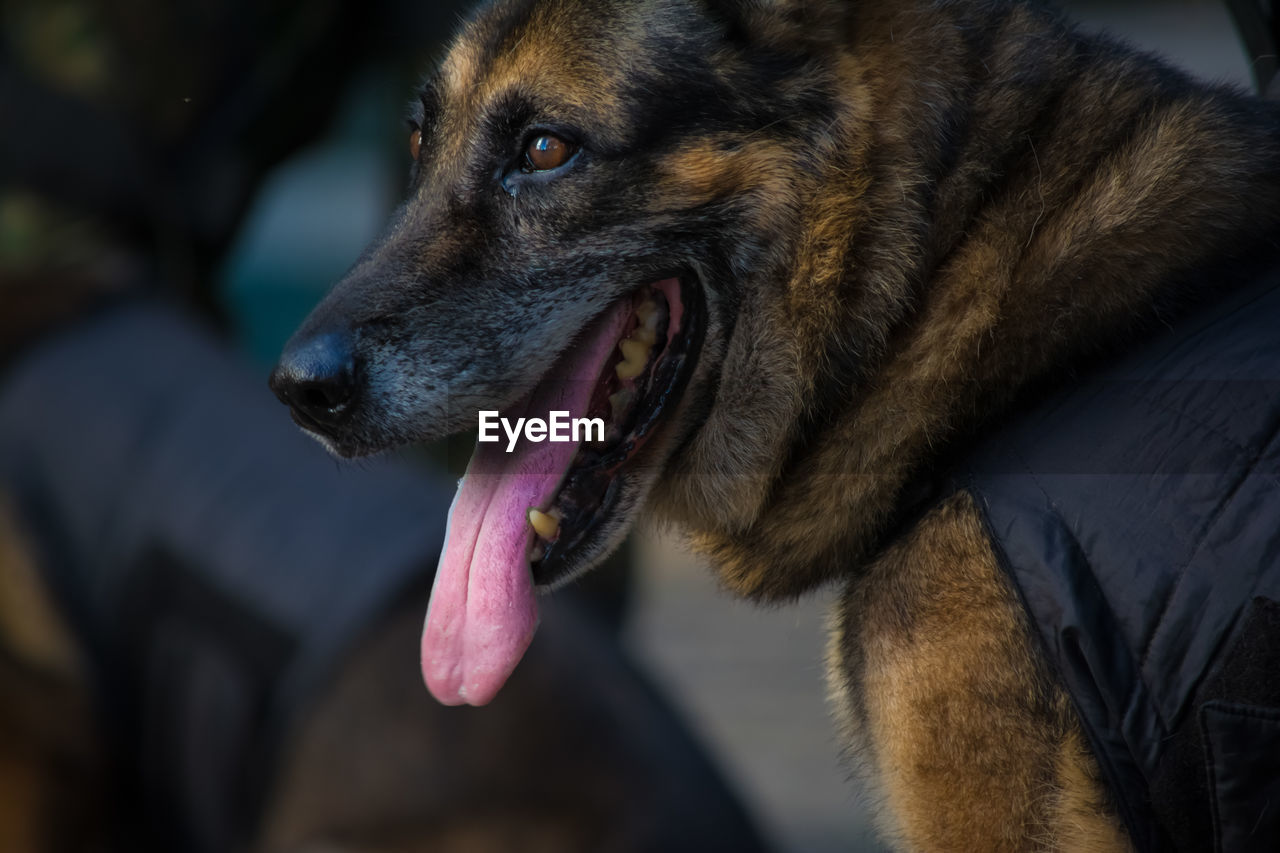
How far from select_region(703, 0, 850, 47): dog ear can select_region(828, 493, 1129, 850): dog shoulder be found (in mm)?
652

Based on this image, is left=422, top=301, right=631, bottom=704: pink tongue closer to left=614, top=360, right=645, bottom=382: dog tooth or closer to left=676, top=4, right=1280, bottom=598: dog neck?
left=614, top=360, right=645, bottom=382: dog tooth

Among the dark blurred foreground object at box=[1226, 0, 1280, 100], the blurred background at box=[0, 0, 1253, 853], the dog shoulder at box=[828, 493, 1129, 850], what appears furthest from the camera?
the blurred background at box=[0, 0, 1253, 853]

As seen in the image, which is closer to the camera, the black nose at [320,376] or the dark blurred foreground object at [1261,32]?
the black nose at [320,376]

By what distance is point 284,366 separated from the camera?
5.73 ft

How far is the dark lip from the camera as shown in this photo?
1794 mm

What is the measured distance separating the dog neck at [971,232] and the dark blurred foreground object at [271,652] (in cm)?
144

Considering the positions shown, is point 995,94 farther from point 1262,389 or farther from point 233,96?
point 233,96

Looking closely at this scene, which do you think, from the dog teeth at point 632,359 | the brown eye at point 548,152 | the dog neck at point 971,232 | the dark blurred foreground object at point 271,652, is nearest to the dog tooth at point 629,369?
the dog teeth at point 632,359

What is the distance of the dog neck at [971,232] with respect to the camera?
1688mm

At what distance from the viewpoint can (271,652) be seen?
3.70 meters

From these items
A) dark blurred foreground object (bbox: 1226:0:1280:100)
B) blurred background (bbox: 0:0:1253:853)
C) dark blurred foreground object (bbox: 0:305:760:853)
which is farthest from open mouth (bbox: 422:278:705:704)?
blurred background (bbox: 0:0:1253:853)

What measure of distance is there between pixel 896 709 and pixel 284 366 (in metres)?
0.87

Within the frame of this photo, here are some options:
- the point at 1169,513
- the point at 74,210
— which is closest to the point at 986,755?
the point at 1169,513

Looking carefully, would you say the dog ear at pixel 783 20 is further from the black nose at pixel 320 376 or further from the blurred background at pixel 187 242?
the blurred background at pixel 187 242
